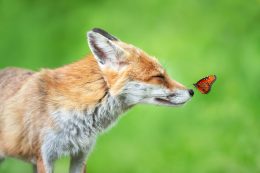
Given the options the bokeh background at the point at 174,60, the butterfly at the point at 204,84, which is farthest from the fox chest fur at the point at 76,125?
the bokeh background at the point at 174,60

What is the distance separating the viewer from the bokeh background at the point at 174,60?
7.71 meters

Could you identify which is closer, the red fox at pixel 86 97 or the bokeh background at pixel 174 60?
the red fox at pixel 86 97

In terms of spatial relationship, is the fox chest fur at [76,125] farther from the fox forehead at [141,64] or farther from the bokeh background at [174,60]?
the bokeh background at [174,60]

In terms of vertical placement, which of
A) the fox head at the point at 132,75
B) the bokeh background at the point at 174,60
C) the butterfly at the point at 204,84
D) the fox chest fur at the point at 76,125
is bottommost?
the fox chest fur at the point at 76,125

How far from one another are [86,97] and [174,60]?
318 cm

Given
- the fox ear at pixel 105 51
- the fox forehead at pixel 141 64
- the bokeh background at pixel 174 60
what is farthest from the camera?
the bokeh background at pixel 174 60

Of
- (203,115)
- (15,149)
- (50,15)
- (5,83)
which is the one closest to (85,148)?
(15,149)

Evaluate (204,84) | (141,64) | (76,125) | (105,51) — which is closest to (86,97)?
(76,125)

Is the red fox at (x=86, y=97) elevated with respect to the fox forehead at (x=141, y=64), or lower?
lower

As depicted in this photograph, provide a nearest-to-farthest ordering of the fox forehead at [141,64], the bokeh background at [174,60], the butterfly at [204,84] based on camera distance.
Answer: the fox forehead at [141,64], the butterfly at [204,84], the bokeh background at [174,60]

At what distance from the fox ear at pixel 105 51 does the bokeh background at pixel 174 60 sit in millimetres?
2065

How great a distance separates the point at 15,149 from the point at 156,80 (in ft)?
4.10

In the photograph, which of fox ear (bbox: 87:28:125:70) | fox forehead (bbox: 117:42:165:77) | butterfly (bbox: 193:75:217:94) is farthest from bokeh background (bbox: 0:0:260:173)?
fox ear (bbox: 87:28:125:70)

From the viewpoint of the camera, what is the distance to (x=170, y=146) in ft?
25.5
